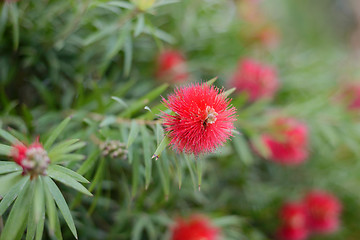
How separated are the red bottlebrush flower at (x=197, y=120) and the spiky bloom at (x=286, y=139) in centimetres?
46

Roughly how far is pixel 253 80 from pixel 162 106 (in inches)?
20.9

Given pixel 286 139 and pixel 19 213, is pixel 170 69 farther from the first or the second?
pixel 19 213

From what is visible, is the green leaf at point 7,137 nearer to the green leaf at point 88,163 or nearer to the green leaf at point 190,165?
the green leaf at point 88,163

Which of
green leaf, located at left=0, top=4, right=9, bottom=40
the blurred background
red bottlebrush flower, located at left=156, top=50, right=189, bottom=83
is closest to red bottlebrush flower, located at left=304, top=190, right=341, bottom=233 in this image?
the blurred background

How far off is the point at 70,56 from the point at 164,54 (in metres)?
0.28

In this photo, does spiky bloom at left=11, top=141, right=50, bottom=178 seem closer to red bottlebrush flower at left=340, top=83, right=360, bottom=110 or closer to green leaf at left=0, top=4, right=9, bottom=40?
green leaf at left=0, top=4, right=9, bottom=40

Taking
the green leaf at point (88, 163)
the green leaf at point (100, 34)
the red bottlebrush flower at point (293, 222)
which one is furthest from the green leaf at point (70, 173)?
the red bottlebrush flower at point (293, 222)

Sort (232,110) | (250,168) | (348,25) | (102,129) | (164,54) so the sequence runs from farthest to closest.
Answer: (348,25) → (250,168) → (164,54) → (102,129) → (232,110)

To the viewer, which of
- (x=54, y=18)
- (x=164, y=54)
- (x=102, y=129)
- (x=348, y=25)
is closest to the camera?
(x=102, y=129)

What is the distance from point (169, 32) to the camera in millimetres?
1093

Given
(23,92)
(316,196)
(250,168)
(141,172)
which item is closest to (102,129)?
(141,172)

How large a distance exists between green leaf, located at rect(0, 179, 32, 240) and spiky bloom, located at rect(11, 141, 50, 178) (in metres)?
0.03

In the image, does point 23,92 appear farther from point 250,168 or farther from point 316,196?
point 316,196

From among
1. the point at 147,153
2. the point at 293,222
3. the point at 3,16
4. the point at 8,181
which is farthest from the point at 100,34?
the point at 293,222
